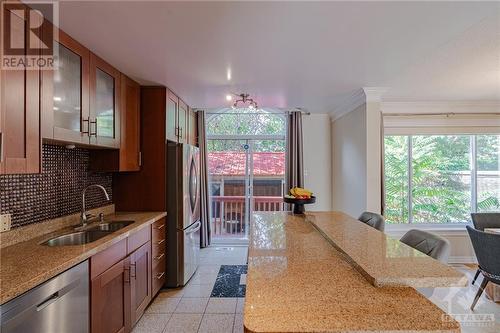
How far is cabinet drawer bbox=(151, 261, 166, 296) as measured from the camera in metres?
2.85

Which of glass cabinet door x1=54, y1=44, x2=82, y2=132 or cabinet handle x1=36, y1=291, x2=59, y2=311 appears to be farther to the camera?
glass cabinet door x1=54, y1=44, x2=82, y2=132

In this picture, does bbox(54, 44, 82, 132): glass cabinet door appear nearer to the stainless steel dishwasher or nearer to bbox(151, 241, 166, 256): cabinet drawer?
the stainless steel dishwasher

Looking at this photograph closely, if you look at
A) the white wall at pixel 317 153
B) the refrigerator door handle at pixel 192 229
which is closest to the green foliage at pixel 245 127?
the white wall at pixel 317 153

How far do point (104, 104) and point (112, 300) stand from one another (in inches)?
63.5

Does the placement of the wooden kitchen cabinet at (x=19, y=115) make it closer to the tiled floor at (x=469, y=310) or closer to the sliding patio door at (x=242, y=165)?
the tiled floor at (x=469, y=310)

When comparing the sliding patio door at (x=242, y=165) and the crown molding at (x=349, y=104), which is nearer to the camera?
the crown molding at (x=349, y=104)

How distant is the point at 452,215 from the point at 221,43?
439 cm

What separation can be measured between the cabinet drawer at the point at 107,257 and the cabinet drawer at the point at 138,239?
0.31 feet

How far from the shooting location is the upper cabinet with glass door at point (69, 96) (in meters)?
1.81

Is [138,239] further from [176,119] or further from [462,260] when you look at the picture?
[462,260]

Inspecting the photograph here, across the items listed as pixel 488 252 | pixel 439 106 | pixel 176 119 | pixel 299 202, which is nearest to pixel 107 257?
pixel 299 202

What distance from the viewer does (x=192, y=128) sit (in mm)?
4539

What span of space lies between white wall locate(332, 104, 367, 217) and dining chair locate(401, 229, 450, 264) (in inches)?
56.2

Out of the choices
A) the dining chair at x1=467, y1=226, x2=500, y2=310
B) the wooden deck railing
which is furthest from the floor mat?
the dining chair at x1=467, y1=226, x2=500, y2=310
